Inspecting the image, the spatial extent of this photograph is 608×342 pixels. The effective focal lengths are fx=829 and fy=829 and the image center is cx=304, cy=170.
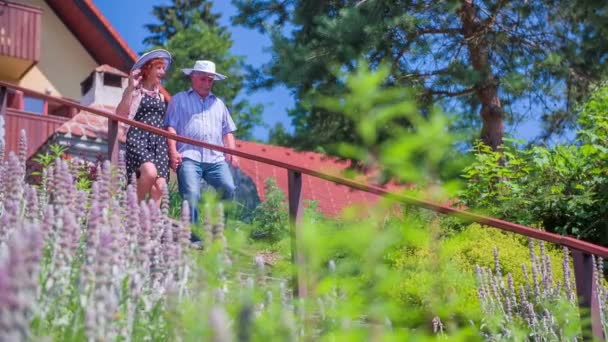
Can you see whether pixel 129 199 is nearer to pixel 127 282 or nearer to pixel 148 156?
pixel 127 282

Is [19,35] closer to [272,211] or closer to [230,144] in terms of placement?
[272,211]

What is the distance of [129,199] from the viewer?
340 centimetres

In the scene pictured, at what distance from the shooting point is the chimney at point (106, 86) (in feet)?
54.0

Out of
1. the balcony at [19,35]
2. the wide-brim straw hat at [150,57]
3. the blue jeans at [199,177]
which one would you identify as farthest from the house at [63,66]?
the wide-brim straw hat at [150,57]

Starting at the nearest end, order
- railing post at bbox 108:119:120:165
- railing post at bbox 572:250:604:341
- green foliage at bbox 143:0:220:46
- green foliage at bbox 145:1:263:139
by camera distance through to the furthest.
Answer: railing post at bbox 572:250:604:341, railing post at bbox 108:119:120:165, green foliage at bbox 145:1:263:139, green foliage at bbox 143:0:220:46

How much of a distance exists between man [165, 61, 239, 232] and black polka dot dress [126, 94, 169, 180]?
0.26 ft

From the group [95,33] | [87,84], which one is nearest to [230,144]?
[87,84]

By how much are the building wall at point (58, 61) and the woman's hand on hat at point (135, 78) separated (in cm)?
1349

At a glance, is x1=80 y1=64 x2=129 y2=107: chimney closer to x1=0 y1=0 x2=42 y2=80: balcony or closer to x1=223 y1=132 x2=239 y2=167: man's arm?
x1=0 y1=0 x2=42 y2=80: balcony

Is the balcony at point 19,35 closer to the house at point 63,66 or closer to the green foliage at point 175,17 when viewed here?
the house at point 63,66

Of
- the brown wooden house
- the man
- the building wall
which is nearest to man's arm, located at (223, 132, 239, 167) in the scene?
the man

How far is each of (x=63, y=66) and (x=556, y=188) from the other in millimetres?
13990

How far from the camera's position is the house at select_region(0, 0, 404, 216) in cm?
1666

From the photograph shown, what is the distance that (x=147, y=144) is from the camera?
636 cm
